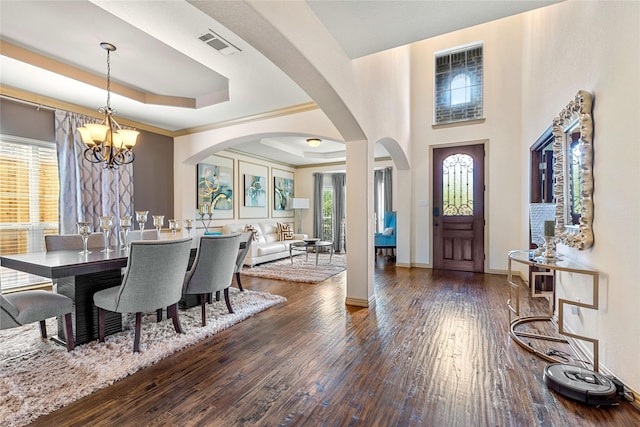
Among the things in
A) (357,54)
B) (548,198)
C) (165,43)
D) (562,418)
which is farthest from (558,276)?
(165,43)

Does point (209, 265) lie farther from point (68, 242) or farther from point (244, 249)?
point (68, 242)

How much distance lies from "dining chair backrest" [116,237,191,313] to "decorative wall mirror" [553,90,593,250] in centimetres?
307

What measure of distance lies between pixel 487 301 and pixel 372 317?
161cm

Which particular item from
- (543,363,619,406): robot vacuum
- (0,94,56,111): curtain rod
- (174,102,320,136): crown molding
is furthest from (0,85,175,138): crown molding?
(543,363,619,406): robot vacuum

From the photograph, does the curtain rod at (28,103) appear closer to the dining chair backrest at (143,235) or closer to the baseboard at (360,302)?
the dining chair backrest at (143,235)

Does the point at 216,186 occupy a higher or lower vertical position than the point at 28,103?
lower

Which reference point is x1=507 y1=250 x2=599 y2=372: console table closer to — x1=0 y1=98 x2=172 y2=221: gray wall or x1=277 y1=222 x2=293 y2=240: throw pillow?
x1=277 y1=222 x2=293 y2=240: throw pillow

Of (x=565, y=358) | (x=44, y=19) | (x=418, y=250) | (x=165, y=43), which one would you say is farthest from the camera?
(x=418, y=250)

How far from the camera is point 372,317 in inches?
124

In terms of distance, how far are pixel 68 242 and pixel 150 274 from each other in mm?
1631

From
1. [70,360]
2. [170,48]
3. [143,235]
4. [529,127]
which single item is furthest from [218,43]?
[529,127]

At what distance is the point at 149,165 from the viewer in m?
5.22

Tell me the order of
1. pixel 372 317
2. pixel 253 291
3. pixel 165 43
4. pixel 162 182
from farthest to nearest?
pixel 162 182
pixel 253 291
pixel 372 317
pixel 165 43

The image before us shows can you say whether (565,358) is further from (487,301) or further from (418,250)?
(418,250)
